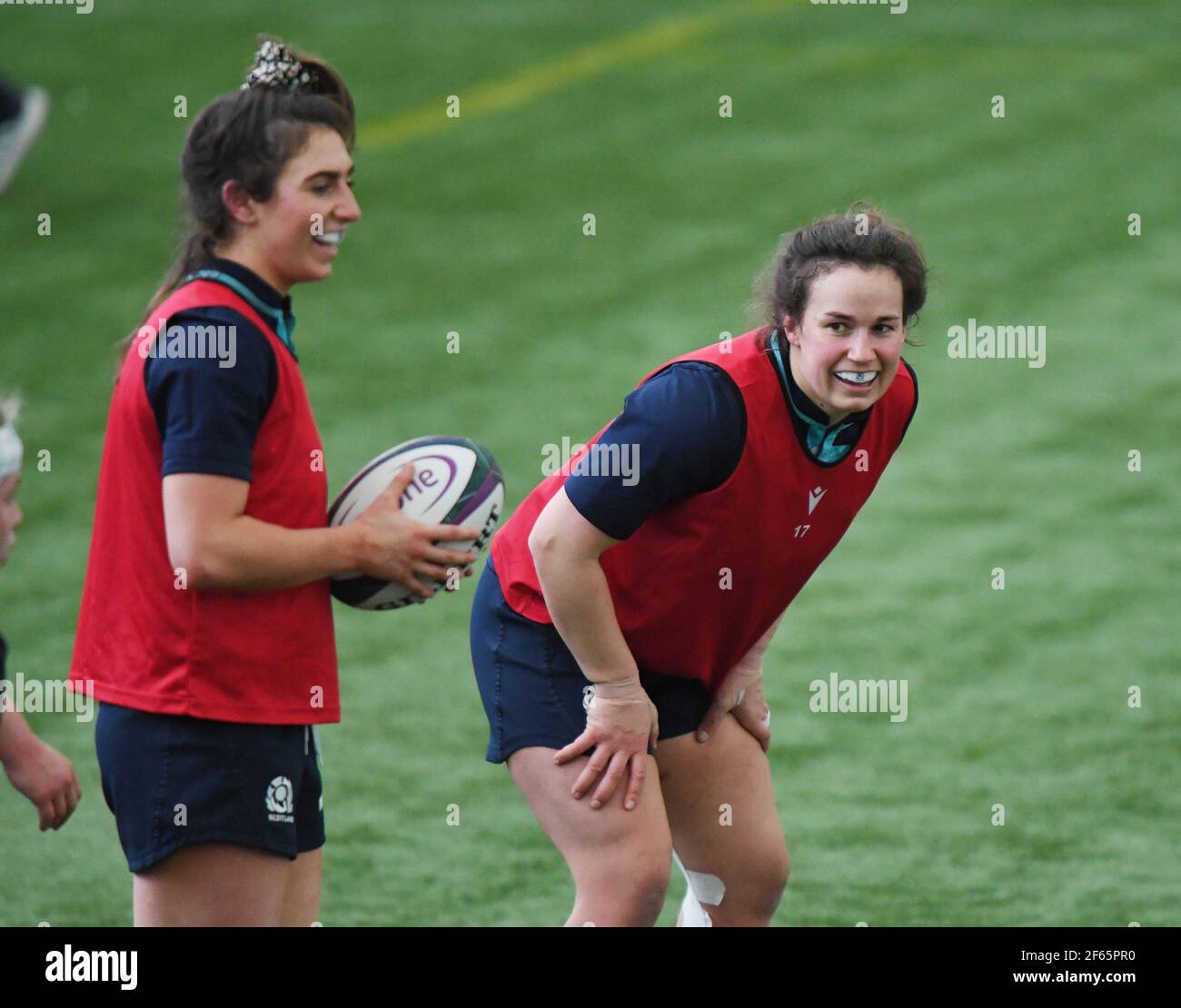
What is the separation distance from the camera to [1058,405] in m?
8.76

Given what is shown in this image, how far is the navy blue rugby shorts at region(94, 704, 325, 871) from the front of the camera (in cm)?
305

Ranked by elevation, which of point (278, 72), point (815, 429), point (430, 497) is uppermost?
point (278, 72)

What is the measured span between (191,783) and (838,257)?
152 centimetres

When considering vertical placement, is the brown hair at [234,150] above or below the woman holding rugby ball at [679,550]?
above

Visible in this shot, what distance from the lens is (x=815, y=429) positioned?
11.3 feet

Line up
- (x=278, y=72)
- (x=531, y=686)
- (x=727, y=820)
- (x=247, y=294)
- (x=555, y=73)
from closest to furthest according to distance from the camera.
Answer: (x=247, y=294) → (x=278, y=72) → (x=531, y=686) → (x=727, y=820) → (x=555, y=73)

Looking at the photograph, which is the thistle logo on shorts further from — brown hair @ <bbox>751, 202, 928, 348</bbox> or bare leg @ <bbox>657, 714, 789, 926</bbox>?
brown hair @ <bbox>751, 202, 928, 348</bbox>

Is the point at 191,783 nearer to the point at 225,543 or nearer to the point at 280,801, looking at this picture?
the point at 280,801

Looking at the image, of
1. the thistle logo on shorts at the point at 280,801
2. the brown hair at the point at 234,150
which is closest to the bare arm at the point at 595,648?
the thistle logo on shorts at the point at 280,801

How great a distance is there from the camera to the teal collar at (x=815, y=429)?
342 cm

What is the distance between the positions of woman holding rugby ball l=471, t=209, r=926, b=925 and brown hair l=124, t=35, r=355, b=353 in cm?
76

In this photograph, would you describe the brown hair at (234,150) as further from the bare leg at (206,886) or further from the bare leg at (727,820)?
the bare leg at (727,820)

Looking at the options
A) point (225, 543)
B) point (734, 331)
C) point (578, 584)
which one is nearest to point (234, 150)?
point (225, 543)

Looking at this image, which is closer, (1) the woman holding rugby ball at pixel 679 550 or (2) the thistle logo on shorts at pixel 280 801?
(2) the thistle logo on shorts at pixel 280 801
